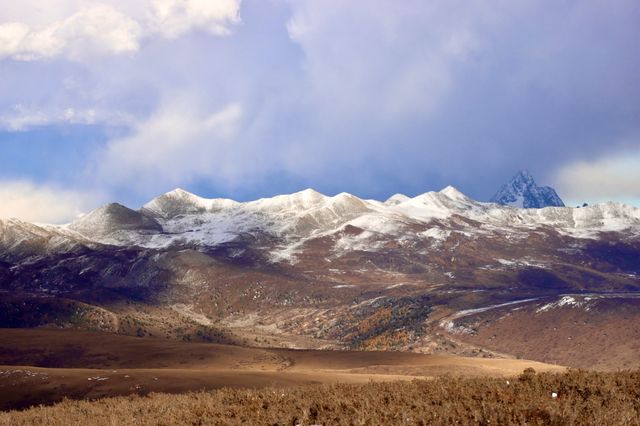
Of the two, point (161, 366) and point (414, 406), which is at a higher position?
point (414, 406)

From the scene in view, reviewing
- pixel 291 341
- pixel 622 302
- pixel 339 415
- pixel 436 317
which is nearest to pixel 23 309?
pixel 291 341

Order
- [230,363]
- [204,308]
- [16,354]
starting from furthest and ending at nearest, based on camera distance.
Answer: [204,308] < [16,354] < [230,363]

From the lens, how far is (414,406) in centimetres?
1752

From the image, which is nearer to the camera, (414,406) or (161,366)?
(414,406)

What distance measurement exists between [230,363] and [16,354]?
28604mm

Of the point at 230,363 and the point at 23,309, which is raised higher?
the point at 23,309

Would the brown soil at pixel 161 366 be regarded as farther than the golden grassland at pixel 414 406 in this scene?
Yes

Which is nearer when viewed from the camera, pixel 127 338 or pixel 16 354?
pixel 16 354

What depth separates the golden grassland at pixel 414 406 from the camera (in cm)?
1555

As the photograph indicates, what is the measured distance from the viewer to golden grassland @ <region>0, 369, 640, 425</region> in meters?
15.5

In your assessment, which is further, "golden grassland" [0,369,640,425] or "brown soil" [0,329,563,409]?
"brown soil" [0,329,563,409]

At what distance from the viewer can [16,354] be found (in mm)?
90500

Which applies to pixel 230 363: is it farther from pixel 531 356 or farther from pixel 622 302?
pixel 622 302

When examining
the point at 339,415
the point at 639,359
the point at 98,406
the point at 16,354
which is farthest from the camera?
the point at 639,359
